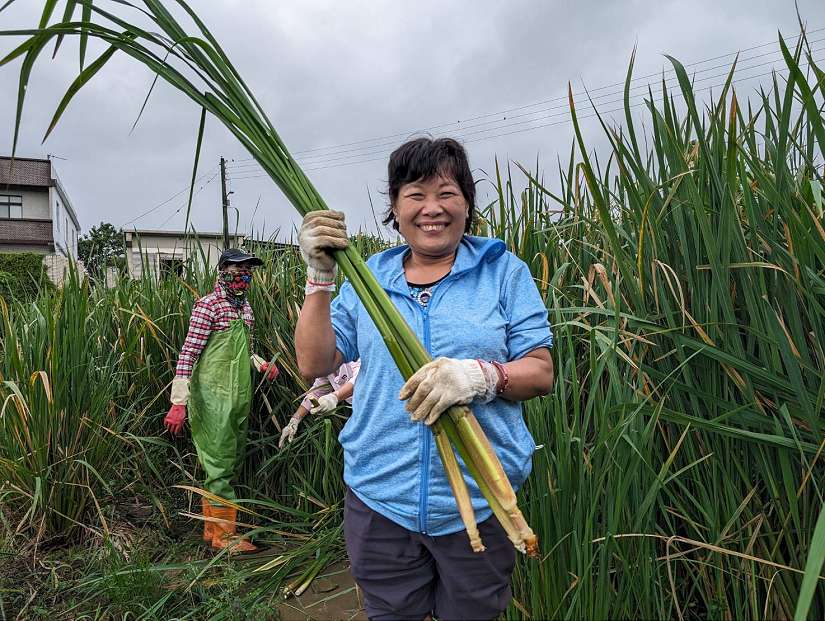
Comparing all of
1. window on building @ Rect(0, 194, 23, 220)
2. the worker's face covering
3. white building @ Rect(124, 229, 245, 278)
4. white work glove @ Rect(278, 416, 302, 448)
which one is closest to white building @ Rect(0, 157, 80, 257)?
window on building @ Rect(0, 194, 23, 220)

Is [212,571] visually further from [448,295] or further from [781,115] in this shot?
[781,115]

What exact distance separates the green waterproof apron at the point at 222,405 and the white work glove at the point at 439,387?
2.38 m

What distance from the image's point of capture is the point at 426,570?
1.45 meters

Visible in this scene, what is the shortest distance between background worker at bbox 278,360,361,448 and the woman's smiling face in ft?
5.40

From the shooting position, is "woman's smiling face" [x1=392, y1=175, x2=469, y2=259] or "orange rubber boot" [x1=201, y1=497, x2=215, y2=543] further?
"orange rubber boot" [x1=201, y1=497, x2=215, y2=543]

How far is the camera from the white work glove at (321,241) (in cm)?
138

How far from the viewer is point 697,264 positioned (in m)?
1.78

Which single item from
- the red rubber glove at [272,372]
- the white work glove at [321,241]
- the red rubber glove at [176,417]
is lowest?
the red rubber glove at [176,417]

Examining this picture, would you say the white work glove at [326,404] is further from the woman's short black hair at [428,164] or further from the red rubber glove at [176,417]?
the woman's short black hair at [428,164]

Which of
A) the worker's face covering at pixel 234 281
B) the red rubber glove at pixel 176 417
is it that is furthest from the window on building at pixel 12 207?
the red rubber glove at pixel 176 417

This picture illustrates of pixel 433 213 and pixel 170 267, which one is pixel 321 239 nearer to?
pixel 433 213

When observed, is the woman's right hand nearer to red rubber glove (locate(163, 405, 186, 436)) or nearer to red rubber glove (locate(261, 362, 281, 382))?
red rubber glove (locate(261, 362, 281, 382))

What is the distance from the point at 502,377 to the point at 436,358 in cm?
16

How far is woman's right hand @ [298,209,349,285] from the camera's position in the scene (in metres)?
1.38
